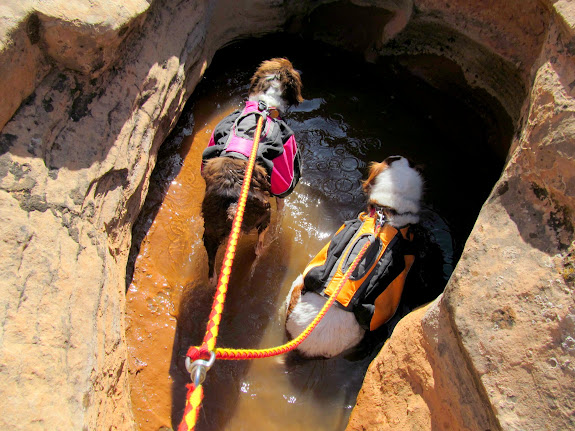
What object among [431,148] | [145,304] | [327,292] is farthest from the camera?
[431,148]

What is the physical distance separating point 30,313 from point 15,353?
0.19 meters

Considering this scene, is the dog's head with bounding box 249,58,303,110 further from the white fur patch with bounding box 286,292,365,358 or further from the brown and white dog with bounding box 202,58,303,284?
the white fur patch with bounding box 286,292,365,358

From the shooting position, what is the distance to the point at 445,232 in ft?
12.2

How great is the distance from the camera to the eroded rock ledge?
1.54 m

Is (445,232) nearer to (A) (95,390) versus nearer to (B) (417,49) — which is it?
(B) (417,49)

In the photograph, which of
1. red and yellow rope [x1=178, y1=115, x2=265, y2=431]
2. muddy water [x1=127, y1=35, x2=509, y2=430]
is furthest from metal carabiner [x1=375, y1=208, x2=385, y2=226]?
red and yellow rope [x1=178, y1=115, x2=265, y2=431]

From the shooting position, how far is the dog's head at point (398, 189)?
2914 millimetres

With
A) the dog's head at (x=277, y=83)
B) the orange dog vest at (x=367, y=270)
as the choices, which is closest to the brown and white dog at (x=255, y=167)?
the dog's head at (x=277, y=83)

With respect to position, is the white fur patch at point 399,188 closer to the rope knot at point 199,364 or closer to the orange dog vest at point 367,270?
the orange dog vest at point 367,270

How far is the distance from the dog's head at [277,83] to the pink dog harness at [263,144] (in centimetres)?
39

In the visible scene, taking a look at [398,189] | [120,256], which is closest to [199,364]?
[120,256]

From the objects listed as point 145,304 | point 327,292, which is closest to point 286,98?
point 327,292

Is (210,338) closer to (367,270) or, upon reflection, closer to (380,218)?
(367,270)

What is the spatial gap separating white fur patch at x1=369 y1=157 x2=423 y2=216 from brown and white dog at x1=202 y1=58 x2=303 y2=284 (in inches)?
29.7
